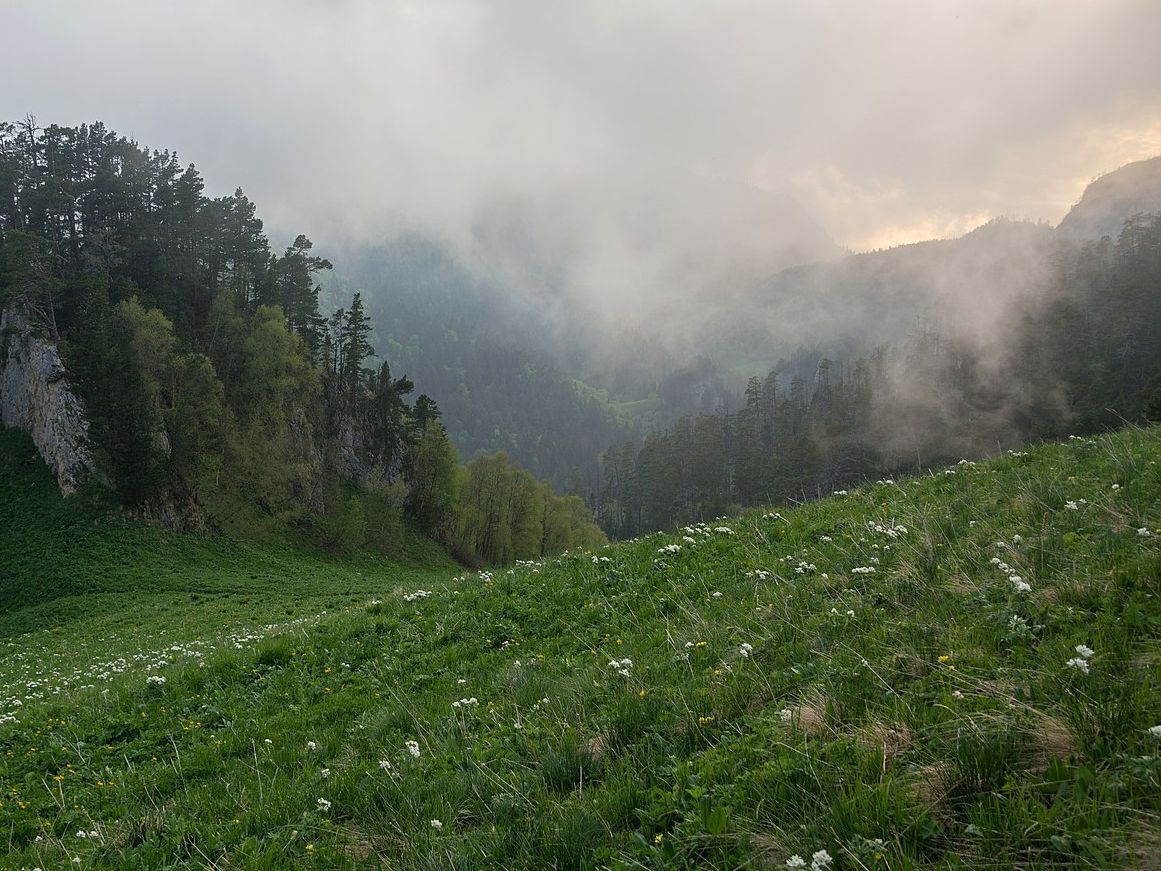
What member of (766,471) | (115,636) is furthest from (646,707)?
(766,471)

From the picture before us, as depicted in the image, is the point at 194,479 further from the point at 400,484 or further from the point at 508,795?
the point at 508,795

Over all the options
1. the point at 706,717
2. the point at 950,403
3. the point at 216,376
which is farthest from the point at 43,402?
the point at 950,403

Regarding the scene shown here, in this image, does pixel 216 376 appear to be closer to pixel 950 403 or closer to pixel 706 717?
pixel 706 717

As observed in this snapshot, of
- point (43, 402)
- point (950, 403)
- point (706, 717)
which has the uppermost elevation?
point (43, 402)

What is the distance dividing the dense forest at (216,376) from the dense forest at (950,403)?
61.0 m

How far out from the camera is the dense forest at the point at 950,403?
114 meters

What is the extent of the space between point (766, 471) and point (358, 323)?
9297 cm

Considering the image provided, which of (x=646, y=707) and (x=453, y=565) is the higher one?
(x=646, y=707)

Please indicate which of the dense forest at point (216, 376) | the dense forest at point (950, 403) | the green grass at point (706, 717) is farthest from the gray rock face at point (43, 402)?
the dense forest at point (950, 403)

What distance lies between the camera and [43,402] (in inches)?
2106

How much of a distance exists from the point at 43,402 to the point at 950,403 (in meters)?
156

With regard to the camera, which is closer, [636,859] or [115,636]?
[636,859]

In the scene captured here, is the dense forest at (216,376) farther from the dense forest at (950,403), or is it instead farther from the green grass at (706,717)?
the dense forest at (950,403)

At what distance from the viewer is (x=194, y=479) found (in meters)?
52.8
